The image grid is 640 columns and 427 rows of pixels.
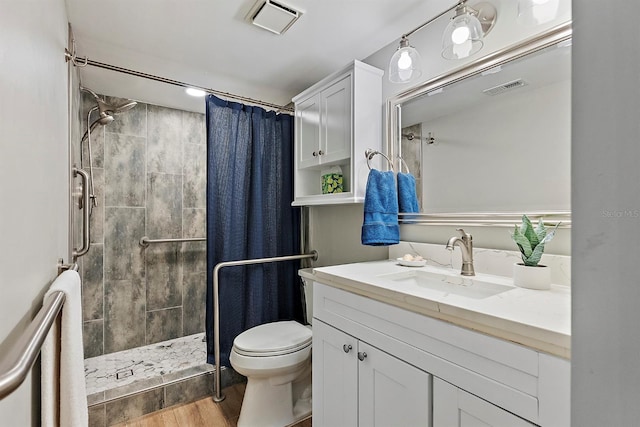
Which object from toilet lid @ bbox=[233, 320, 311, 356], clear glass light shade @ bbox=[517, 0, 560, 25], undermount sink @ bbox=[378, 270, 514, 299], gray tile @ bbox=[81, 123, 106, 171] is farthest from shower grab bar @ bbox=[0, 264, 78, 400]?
gray tile @ bbox=[81, 123, 106, 171]

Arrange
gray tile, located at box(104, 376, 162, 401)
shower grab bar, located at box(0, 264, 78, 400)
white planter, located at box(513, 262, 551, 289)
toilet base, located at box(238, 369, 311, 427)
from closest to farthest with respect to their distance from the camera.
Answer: shower grab bar, located at box(0, 264, 78, 400), white planter, located at box(513, 262, 551, 289), toilet base, located at box(238, 369, 311, 427), gray tile, located at box(104, 376, 162, 401)

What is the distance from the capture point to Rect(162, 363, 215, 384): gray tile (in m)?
1.93

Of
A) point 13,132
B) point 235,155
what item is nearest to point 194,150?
point 235,155

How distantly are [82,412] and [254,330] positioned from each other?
124 centimetres

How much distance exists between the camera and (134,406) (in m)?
1.79

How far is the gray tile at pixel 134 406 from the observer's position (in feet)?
5.71

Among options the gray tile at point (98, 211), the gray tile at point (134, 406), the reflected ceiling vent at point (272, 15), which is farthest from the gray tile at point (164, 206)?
the reflected ceiling vent at point (272, 15)

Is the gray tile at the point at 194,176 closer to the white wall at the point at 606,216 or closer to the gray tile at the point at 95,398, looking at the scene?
the gray tile at the point at 95,398

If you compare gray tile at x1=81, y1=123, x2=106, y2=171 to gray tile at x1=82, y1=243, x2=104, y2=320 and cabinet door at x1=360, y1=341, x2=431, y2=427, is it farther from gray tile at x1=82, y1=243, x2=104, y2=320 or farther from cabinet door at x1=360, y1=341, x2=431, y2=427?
cabinet door at x1=360, y1=341, x2=431, y2=427

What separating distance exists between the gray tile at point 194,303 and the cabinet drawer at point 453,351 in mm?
1921

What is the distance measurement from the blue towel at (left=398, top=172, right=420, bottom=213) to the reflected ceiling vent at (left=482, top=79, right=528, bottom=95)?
20.6 inches

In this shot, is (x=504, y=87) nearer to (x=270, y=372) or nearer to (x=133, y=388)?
(x=270, y=372)

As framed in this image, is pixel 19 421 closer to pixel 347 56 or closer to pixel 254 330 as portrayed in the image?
pixel 254 330

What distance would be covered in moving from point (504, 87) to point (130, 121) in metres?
2.61
